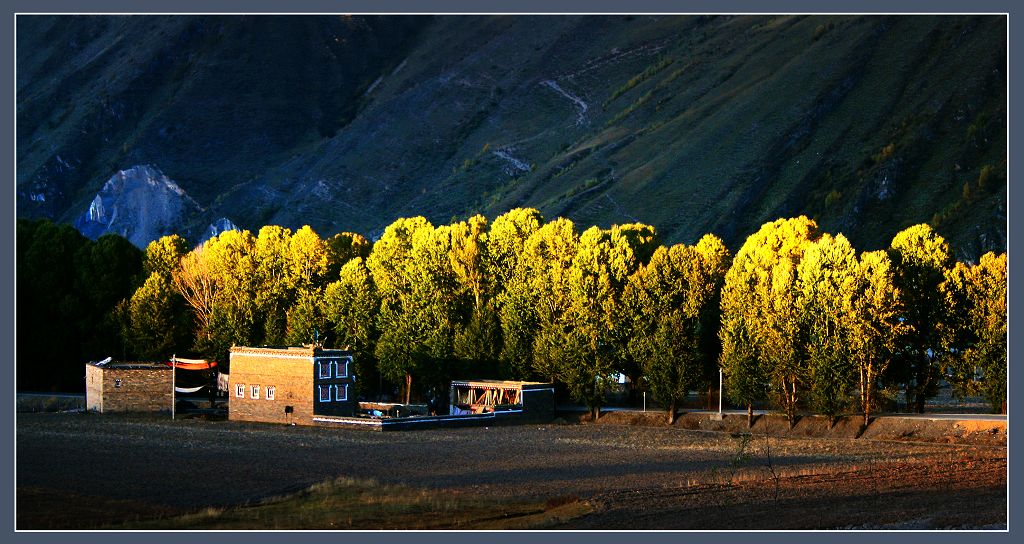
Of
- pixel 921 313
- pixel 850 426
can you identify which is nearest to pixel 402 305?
pixel 850 426

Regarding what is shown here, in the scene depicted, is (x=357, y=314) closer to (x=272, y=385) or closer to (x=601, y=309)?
(x=272, y=385)

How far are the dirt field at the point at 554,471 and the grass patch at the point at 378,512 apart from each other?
112cm

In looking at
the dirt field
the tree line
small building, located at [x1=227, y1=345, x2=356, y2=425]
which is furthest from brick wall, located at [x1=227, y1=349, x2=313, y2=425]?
the tree line

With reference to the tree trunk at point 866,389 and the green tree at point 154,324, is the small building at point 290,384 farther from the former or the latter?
the tree trunk at point 866,389

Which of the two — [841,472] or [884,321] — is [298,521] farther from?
[884,321]

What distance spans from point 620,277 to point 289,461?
31534 millimetres

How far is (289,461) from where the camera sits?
66.2 meters

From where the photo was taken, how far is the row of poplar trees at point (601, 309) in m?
80.4

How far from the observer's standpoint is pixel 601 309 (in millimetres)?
89438

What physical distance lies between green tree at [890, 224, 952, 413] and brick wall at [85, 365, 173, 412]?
46562mm

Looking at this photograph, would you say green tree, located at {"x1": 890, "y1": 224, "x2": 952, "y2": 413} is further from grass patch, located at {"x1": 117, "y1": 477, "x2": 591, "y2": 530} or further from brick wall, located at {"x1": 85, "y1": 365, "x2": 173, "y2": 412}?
brick wall, located at {"x1": 85, "y1": 365, "x2": 173, "y2": 412}

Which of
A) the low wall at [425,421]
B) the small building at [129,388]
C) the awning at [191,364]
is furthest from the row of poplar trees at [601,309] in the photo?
the small building at [129,388]

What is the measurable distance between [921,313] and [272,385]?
129 feet

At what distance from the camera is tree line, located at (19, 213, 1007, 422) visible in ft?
264
